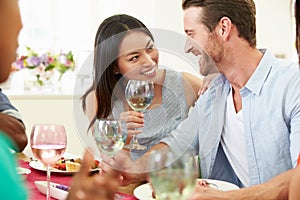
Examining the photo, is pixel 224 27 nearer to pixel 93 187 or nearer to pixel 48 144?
pixel 48 144

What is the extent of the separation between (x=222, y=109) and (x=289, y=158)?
309 millimetres

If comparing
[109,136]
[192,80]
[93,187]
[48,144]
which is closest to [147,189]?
[109,136]

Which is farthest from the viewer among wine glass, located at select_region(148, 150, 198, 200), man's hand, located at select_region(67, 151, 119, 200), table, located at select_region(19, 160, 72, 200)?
table, located at select_region(19, 160, 72, 200)

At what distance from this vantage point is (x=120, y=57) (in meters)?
2.11

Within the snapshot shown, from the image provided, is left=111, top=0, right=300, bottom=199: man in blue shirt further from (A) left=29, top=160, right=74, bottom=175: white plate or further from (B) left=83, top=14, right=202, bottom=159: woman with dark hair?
(A) left=29, top=160, right=74, bottom=175: white plate

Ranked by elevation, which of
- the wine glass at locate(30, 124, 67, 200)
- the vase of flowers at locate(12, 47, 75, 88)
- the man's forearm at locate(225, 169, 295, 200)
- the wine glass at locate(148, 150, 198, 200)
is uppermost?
the wine glass at locate(148, 150, 198, 200)

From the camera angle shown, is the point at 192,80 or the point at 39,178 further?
the point at 192,80

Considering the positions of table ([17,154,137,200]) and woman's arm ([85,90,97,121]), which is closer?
table ([17,154,137,200])

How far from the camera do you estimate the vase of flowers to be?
4277mm

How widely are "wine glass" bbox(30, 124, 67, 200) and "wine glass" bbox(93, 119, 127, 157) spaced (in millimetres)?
98

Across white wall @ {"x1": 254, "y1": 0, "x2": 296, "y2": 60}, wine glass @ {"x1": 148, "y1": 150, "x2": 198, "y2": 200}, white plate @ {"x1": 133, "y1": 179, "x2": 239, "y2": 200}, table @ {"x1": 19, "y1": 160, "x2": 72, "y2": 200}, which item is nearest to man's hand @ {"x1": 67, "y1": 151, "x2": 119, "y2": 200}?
wine glass @ {"x1": 148, "y1": 150, "x2": 198, "y2": 200}

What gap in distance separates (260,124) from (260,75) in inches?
6.8

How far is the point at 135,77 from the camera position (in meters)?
2.00

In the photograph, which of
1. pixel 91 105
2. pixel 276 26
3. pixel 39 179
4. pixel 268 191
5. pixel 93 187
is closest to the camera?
pixel 93 187
